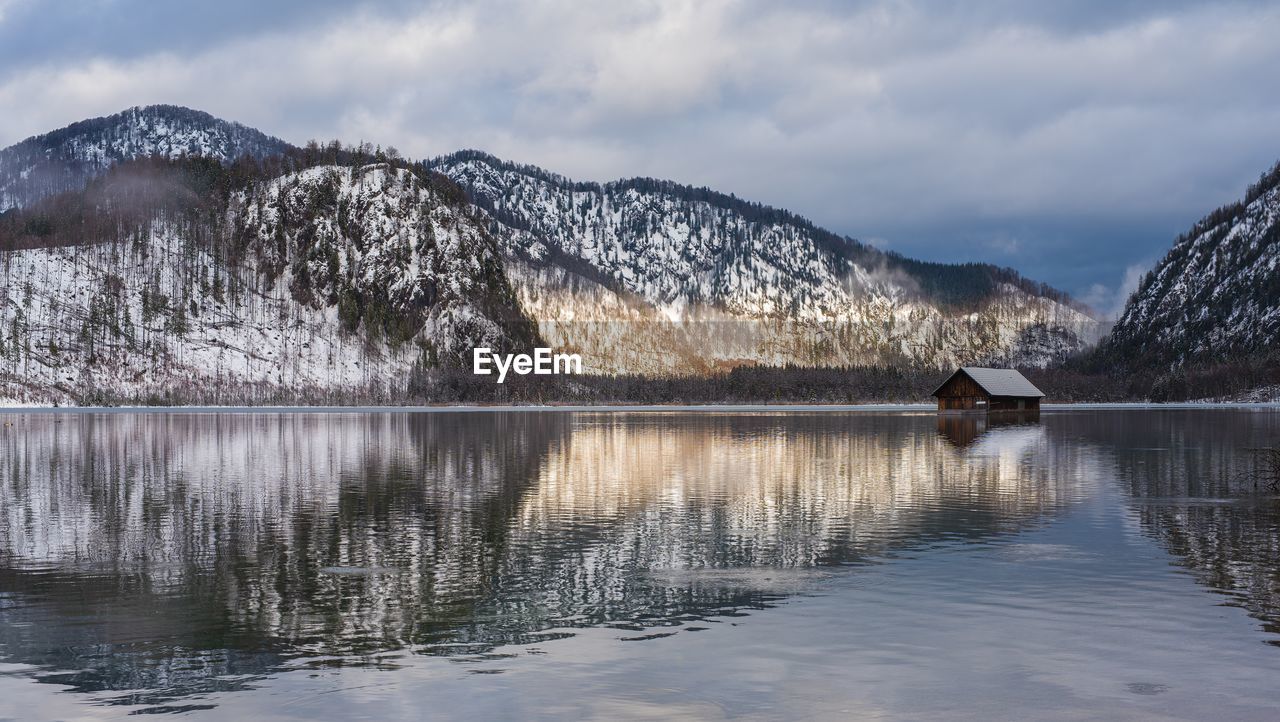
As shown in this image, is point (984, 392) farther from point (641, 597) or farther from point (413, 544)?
point (641, 597)

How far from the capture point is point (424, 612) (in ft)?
69.0

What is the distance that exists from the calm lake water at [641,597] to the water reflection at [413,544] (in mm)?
128

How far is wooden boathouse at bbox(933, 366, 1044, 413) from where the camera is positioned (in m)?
168

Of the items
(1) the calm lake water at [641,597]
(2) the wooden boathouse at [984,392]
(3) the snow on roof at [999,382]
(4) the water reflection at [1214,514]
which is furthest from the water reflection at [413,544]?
(2) the wooden boathouse at [984,392]

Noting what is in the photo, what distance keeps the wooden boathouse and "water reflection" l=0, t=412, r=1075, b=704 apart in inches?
4336

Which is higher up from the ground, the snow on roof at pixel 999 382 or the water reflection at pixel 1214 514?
the snow on roof at pixel 999 382

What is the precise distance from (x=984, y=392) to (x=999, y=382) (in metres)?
5.66

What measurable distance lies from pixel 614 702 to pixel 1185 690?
772 centimetres

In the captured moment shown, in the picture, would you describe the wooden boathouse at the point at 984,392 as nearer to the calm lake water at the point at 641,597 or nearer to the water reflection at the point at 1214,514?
the water reflection at the point at 1214,514

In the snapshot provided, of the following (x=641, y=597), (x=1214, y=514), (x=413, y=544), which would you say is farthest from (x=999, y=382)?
(x=641, y=597)

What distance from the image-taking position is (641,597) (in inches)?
886

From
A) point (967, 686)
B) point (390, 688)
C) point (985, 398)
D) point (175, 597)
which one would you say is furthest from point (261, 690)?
point (985, 398)

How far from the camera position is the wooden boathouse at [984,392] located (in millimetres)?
168375

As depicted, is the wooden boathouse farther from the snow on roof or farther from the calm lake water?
the calm lake water
